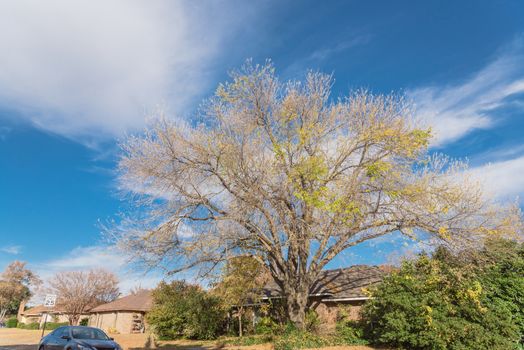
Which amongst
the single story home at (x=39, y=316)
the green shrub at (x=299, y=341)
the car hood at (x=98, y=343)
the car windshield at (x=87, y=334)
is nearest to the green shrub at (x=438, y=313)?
the green shrub at (x=299, y=341)

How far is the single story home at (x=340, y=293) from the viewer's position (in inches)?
827

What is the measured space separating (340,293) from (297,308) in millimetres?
4537

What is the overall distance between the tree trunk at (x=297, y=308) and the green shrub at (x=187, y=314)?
712cm

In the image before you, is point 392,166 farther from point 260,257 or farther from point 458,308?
point 260,257

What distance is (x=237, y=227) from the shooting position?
17562mm

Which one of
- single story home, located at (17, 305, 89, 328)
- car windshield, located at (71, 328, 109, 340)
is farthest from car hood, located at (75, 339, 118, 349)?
single story home, located at (17, 305, 89, 328)

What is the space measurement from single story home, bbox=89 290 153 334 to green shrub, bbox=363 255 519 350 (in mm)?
24634

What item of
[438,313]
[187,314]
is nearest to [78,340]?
[438,313]

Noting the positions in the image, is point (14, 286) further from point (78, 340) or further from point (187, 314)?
point (78, 340)

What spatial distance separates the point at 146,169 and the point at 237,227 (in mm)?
5042

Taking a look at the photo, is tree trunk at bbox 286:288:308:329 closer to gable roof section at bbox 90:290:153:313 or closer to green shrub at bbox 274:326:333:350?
green shrub at bbox 274:326:333:350

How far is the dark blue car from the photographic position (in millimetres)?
10719

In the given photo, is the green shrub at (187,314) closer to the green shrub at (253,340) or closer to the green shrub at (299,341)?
the green shrub at (253,340)

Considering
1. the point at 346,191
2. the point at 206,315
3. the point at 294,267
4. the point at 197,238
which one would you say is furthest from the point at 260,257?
the point at 206,315
